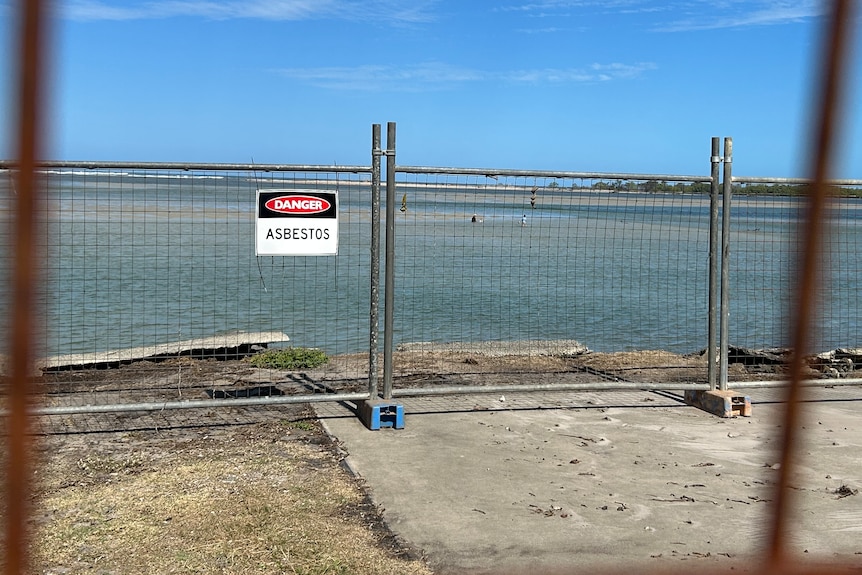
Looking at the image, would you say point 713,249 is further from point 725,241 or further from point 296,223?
point 296,223

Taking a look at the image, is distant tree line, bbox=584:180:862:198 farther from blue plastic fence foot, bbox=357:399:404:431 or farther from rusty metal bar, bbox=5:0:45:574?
rusty metal bar, bbox=5:0:45:574

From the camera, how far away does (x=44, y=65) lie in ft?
2.86

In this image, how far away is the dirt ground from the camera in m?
3.99

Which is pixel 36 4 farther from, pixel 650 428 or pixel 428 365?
pixel 428 365

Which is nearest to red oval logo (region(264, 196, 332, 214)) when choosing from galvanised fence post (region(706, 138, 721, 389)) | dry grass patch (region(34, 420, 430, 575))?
dry grass patch (region(34, 420, 430, 575))

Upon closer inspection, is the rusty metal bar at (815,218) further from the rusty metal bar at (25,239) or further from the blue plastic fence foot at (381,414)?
the blue plastic fence foot at (381,414)

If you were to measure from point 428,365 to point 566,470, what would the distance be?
3.58 m

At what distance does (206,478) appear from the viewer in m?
5.11

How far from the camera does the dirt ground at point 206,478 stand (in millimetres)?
3988

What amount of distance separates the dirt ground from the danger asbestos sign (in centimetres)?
130

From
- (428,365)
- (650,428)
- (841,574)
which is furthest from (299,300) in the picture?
(841,574)

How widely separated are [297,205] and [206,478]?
2213 mm

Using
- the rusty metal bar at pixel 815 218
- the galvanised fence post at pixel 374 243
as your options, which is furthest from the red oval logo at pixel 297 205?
the rusty metal bar at pixel 815 218

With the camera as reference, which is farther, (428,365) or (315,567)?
(428,365)
